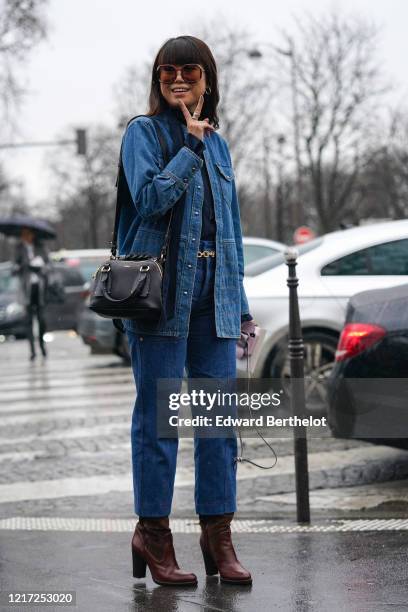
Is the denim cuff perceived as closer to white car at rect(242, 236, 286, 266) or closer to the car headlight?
white car at rect(242, 236, 286, 266)

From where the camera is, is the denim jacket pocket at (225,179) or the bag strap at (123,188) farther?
the denim jacket pocket at (225,179)

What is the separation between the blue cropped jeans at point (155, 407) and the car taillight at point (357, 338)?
188 cm

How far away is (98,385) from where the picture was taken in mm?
12859

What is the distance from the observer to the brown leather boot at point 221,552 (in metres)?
4.10

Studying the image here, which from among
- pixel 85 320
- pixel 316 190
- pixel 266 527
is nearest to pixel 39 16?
pixel 316 190

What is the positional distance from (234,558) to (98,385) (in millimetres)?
8783

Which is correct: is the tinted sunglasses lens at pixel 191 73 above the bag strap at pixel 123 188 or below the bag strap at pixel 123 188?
above

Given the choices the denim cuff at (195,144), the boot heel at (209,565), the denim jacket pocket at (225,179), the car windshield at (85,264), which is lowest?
the boot heel at (209,565)

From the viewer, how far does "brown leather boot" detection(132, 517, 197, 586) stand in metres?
4.08

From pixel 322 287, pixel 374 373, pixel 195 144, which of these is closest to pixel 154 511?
pixel 195 144

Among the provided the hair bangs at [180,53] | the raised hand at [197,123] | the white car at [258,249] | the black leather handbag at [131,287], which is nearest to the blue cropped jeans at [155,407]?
the black leather handbag at [131,287]

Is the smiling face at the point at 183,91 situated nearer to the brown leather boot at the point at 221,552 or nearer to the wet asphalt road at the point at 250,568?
the brown leather boot at the point at 221,552

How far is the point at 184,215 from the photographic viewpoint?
13.5ft

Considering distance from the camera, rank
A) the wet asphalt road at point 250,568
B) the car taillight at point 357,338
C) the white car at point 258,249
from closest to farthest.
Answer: the wet asphalt road at point 250,568 → the car taillight at point 357,338 → the white car at point 258,249
